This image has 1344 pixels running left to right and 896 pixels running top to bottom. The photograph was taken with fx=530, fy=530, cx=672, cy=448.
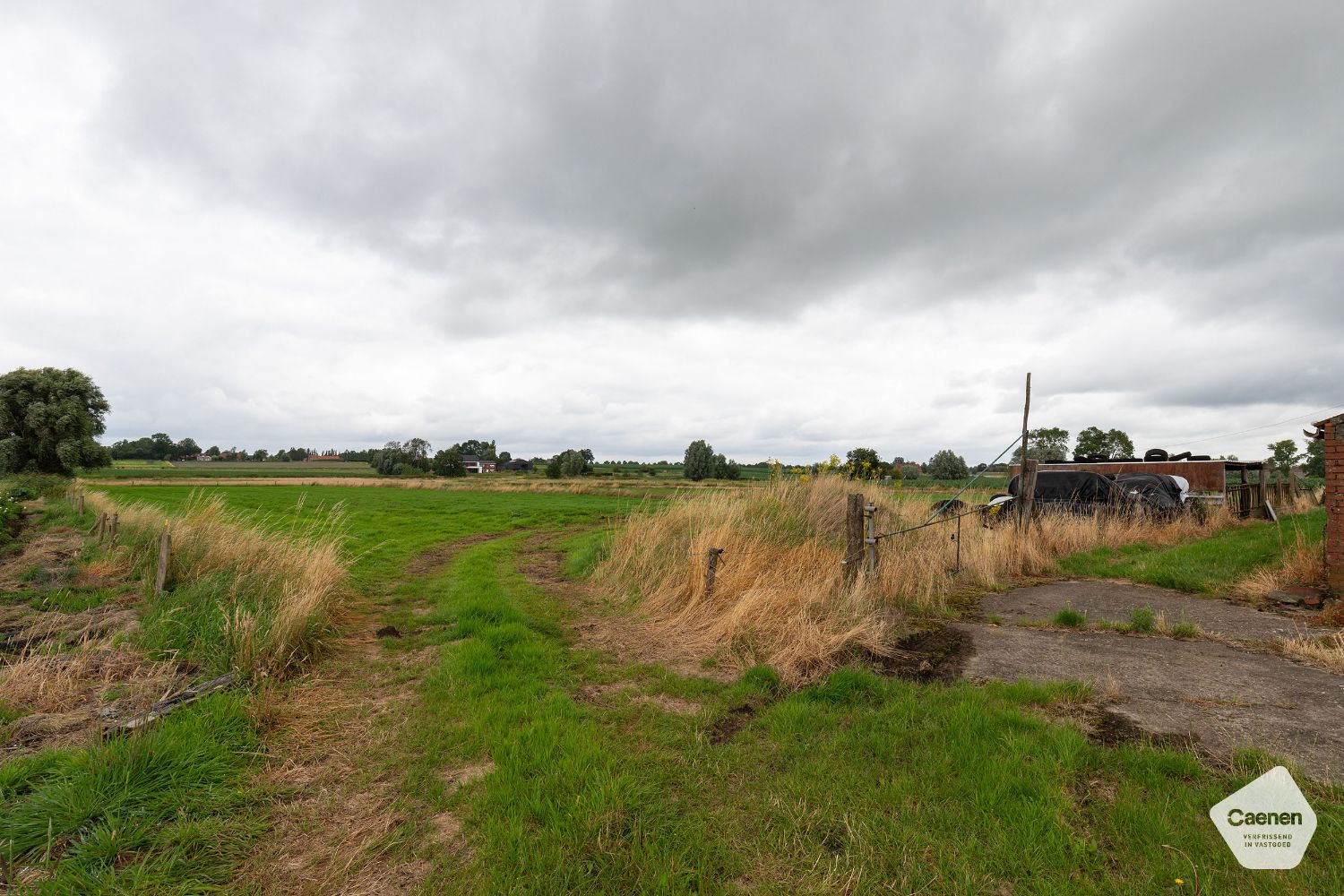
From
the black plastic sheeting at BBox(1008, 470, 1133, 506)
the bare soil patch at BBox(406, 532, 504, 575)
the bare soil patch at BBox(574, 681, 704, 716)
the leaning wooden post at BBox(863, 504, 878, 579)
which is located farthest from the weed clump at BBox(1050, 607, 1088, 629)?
the bare soil patch at BBox(406, 532, 504, 575)

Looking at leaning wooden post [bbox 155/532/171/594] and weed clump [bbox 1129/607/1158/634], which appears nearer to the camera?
weed clump [bbox 1129/607/1158/634]

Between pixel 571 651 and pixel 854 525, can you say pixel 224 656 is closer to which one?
pixel 571 651

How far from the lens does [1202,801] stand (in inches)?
115

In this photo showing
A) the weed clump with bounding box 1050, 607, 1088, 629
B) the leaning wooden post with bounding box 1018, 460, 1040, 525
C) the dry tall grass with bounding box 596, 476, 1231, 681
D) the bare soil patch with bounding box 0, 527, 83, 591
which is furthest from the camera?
the leaning wooden post with bounding box 1018, 460, 1040, 525

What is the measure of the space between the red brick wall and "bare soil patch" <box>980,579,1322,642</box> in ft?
3.27

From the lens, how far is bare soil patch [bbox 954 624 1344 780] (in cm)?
363

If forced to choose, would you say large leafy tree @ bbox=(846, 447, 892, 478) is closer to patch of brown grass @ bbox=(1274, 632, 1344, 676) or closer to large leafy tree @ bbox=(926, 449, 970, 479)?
patch of brown grass @ bbox=(1274, 632, 1344, 676)

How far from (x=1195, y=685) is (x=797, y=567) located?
4290 mm

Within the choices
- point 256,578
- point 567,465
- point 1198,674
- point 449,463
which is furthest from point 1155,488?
point 449,463

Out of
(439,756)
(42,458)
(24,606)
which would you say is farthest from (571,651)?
(42,458)

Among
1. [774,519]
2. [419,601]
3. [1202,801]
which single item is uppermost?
[774,519]

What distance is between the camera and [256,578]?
24.1 ft

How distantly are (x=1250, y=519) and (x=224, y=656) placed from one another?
90.4 feet

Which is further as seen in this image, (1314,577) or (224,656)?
(1314,577)
